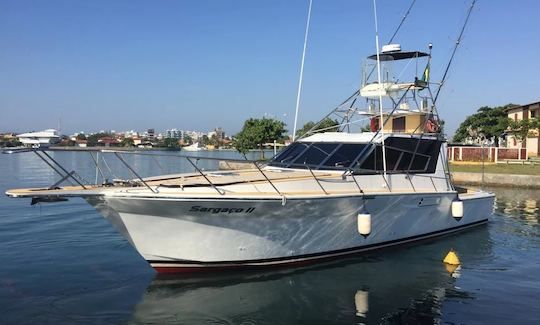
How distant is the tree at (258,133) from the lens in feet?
208

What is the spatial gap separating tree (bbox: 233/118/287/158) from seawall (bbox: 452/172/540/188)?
34.9m

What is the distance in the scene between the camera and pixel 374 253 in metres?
10.2

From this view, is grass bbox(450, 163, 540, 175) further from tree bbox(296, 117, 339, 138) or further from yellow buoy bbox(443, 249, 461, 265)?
yellow buoy bbox(443, 249, 461, 265)

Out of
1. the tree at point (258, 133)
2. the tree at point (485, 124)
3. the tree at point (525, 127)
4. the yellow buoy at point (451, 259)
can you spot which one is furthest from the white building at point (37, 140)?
the tree at point (485, 124)

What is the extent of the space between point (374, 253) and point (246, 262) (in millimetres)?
3316

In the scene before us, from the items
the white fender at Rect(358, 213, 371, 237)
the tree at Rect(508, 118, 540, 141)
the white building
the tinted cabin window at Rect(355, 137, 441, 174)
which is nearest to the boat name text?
the white fender at Rect(358, 213, 371, 237)

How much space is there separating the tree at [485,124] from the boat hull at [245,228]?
2156 inches

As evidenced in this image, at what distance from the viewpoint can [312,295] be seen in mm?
7652

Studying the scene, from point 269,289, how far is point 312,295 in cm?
75

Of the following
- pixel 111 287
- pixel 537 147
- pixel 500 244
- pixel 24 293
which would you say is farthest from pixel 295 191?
pixel 537 147

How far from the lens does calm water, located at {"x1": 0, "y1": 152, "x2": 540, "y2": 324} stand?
6801 mm

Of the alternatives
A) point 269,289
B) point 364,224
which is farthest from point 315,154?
point 269,289

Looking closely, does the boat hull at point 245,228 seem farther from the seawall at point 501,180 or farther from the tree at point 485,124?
the tree at point 485,124

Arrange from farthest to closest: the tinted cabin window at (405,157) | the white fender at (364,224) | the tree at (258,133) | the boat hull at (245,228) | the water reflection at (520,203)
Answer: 1. the tree at (258,133)
2. the water reflection at (520,203)
3. the tinted cabin window at (405,157)
4. the white fender at (364,224)
5. the boat hull at (245,228)
